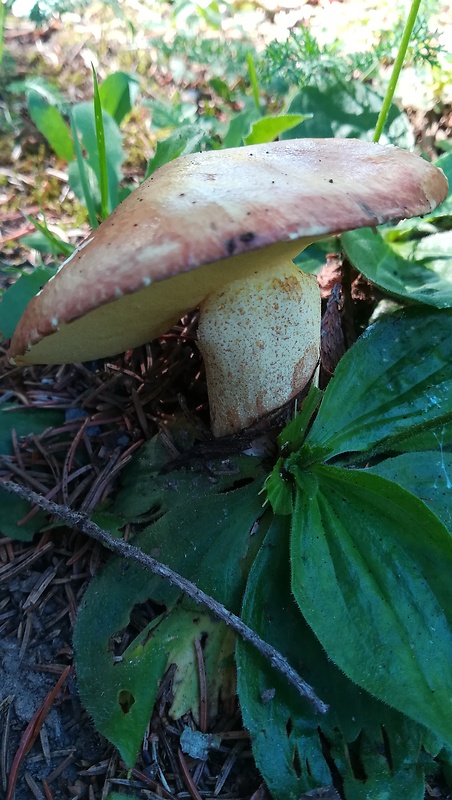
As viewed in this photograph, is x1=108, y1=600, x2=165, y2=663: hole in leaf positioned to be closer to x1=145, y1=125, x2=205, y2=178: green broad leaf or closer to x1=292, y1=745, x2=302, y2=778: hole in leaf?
x1=292, y1=745, x2=302, y2=778: hole in leaf

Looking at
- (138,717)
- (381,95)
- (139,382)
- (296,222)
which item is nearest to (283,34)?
(381,95)

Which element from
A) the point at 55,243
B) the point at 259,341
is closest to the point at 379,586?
the point at 259,341

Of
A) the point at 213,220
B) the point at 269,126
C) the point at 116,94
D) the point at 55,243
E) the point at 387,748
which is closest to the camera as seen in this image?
the point at 213,220

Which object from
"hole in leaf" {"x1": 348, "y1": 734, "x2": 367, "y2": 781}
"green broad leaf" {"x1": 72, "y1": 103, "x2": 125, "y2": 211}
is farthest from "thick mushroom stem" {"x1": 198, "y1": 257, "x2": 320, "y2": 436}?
"green broad leaf" {"x1": 72, "y1": 103, "x2": 125, "y2": 211}

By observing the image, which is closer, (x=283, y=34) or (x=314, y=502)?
(x=314, y=502)

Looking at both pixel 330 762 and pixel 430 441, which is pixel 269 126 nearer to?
pixel 430 441

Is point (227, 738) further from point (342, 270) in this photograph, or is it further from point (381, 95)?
point (381, 95)
